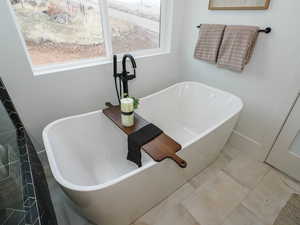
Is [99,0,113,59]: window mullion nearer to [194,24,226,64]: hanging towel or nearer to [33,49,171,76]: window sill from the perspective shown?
[33,49,171,76]: window sill

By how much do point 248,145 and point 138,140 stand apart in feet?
4.67

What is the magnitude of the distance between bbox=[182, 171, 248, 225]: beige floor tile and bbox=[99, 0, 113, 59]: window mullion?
1.62 meters

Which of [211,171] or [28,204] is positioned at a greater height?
[28,204]

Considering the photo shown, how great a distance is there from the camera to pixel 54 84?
1.37 m

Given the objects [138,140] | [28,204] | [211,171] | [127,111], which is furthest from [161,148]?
[211,171]

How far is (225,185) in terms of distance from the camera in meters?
1.53

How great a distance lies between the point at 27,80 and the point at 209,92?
5.92 feet

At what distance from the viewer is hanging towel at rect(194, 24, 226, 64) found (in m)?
1.66

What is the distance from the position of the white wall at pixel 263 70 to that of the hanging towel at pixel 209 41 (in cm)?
10

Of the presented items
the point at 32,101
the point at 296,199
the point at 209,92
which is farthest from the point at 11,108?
the point at 296,199

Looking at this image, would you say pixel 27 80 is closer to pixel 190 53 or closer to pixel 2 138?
pixel 2 138

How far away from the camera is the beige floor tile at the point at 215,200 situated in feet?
4.21

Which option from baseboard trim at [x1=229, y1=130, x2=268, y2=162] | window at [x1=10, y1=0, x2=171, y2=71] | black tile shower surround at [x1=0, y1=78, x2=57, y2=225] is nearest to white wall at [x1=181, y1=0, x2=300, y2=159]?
baseboard trim at [x1=229, y1=130, x2=268, y2=162]

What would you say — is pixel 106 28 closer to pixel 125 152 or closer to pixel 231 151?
pixel 125 152
